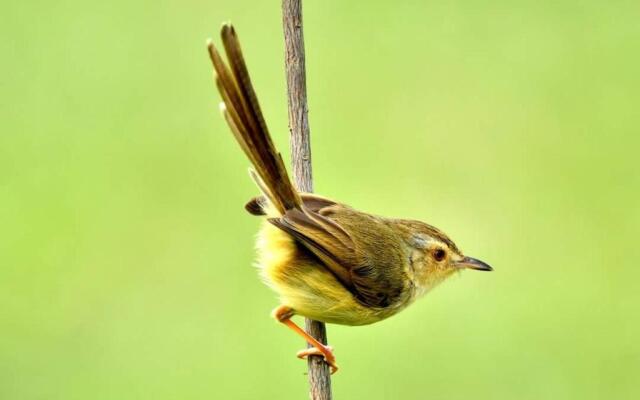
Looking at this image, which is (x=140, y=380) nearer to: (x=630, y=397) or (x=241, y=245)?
(x=241, y=245)

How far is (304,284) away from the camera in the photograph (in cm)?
467

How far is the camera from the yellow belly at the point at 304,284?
460 cm

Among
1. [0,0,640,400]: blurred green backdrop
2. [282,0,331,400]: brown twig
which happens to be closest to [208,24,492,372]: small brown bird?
[282,0,331,400]: brown twig

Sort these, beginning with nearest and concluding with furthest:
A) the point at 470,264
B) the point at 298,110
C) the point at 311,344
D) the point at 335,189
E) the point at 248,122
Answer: the point at 248,122
the point at 298,110
the point at 311,344
the point at 470,264
the point at 335,189

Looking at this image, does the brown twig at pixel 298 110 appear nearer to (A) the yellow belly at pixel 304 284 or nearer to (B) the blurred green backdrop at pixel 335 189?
(A) the yellow belly at pixel 304 284

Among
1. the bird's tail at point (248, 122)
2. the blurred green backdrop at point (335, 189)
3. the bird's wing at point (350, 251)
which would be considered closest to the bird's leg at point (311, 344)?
the bird's wing at point (350, 251)

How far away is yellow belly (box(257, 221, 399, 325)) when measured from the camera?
4598 mm

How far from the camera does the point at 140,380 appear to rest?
7637 mm

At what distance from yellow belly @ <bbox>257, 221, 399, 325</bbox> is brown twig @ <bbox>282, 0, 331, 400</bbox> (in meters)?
0.28

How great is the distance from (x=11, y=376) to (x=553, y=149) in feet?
17.4

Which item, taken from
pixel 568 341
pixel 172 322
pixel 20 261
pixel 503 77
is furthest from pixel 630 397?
pixel 20 261

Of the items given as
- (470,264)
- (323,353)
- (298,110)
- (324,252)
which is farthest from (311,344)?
(470,264)

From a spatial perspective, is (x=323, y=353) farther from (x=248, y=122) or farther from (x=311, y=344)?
(x=248, y=122)

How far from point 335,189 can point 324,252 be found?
4.32m
